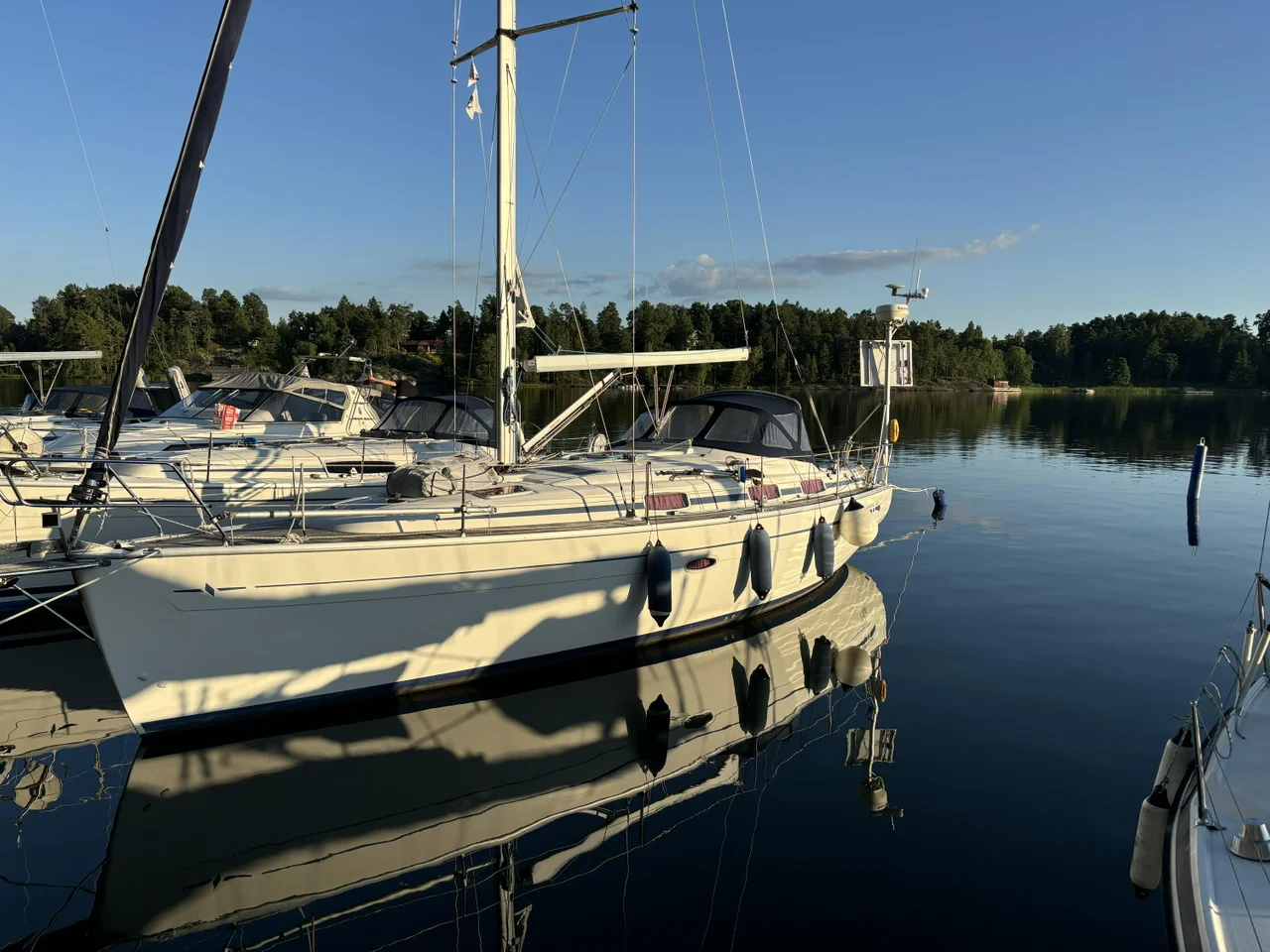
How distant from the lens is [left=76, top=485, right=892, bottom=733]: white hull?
6965mm

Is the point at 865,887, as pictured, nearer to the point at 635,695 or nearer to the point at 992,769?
the point at 992,769

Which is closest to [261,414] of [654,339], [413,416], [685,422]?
[413,416]

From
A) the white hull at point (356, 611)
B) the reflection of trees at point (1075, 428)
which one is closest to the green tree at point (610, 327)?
the reflection of trees at point (1075, 428)

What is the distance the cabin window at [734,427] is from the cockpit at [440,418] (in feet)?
15.7

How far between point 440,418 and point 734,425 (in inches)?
257

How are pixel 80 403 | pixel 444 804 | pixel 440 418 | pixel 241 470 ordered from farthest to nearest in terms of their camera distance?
pixel 80 403 → pixel 440 418 → pixel 241 470 → pixel 444 804

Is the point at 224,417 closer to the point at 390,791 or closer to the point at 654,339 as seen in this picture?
the point at 390,791

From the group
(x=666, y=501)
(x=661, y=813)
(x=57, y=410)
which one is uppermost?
(x=57, y=410)

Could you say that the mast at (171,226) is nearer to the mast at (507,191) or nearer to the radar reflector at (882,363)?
the mast at (507,191)

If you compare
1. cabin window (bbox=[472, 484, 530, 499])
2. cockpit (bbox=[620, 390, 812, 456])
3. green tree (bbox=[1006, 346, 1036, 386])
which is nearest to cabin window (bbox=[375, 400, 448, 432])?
cockpit (bbox=[620, 390, 812, 456])

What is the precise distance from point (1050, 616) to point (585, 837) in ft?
27.6

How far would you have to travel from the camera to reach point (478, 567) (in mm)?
7965

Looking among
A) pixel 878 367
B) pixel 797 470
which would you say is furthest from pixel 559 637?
pixel 878 367

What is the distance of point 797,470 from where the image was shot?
12.0 meters
